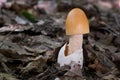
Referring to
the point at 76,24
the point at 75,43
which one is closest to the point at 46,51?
the point at 75,43

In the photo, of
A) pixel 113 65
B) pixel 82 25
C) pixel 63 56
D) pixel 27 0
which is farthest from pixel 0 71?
pixel 27 0

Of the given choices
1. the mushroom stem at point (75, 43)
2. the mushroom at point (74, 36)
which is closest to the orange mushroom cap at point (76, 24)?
the mushroom at point (74, 36)

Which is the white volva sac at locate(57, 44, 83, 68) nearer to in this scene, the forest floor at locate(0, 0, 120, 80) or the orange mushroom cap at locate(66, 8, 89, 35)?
the forest floor at locate(0, 0, 120, 80)

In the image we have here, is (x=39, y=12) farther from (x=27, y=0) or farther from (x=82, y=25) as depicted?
(x=82, y=25)

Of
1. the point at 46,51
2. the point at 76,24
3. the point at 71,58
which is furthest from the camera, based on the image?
the point at 46,51

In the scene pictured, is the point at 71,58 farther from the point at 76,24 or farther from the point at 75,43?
the point at 76,24

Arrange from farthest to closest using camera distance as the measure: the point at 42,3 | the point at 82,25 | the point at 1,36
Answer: the point at 42,3 → the point at 1,36 → the point at 82,25

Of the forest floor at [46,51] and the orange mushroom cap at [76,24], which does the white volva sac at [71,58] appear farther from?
the orange mushroom cap at [76,24]

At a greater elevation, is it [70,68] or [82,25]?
[82,25]

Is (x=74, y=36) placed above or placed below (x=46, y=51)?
above
